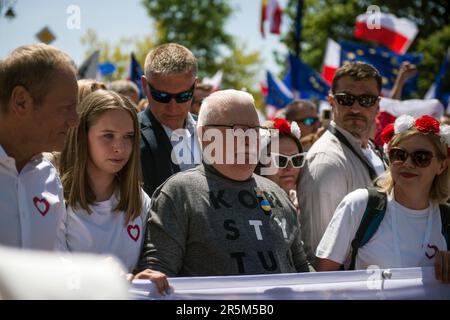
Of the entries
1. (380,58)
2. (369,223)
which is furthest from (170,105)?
(380,58)

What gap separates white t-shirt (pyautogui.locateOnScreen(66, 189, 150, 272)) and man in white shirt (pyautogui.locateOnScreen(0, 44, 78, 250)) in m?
0.20

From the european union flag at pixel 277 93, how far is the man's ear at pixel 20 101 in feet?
31.2

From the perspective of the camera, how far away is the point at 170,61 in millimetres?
4188

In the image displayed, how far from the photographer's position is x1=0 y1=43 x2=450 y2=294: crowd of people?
8.66 feet

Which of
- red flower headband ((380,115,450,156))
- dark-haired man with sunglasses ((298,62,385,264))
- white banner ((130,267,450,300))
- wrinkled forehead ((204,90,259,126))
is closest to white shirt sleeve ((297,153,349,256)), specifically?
dark-haired man with sunglasses ((298,62,385,264))

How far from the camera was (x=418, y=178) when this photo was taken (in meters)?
3.60

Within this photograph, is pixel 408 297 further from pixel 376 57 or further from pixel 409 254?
pixel 376 57

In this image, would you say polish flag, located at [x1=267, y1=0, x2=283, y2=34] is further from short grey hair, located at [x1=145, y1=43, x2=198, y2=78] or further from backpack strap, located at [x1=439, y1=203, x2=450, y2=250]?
backpack strap, located at [x1=439, y1=203, x2=450, y2=250]

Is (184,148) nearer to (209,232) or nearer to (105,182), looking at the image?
(105,182)

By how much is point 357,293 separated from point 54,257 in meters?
2.24

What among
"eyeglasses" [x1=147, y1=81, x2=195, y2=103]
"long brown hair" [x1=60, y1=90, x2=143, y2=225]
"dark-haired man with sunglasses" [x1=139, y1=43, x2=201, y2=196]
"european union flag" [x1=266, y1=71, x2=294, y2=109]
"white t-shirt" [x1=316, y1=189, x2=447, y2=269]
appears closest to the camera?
"long brown hair" [x1=60, y1=90, x2=143, y2=225]

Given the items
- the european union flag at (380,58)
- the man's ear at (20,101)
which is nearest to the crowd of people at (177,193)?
the man's ear at (20,101)

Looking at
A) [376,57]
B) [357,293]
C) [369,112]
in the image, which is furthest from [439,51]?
[357,293]
